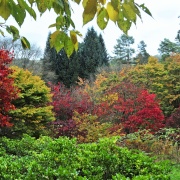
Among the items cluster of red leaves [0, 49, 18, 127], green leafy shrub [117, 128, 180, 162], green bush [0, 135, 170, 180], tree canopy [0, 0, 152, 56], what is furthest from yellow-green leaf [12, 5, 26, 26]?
cluster of red leaves [0, 49, 18, 127]

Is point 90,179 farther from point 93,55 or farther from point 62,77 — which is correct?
point 93,55

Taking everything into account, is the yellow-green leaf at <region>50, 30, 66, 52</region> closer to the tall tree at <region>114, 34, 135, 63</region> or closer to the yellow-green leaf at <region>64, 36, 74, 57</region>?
the yellow-green leaf at <region>64, 36, 74, 57</region>

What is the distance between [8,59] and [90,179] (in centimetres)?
649

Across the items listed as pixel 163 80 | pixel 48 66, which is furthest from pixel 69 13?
pixel 48 66

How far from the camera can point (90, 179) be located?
2.33 m

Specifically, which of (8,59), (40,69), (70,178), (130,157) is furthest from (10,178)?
(40,69)

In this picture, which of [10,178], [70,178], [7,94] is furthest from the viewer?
[7,94]

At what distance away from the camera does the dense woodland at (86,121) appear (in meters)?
2.78

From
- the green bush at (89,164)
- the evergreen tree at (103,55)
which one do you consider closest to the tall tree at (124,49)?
the evergreen tree at (103,55)

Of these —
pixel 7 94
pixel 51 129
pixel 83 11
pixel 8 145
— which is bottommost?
pixel 51 129

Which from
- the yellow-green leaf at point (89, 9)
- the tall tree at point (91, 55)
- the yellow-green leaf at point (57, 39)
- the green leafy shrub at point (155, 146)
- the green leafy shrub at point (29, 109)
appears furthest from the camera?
the tall tree at point (91, 55)

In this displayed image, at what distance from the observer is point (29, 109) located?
9992 mm

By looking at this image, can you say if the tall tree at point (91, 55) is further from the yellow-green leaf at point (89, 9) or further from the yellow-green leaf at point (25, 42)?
the yellow-green leaf at point (89, 9)

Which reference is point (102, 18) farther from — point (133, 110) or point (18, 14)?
point (133, 110)
